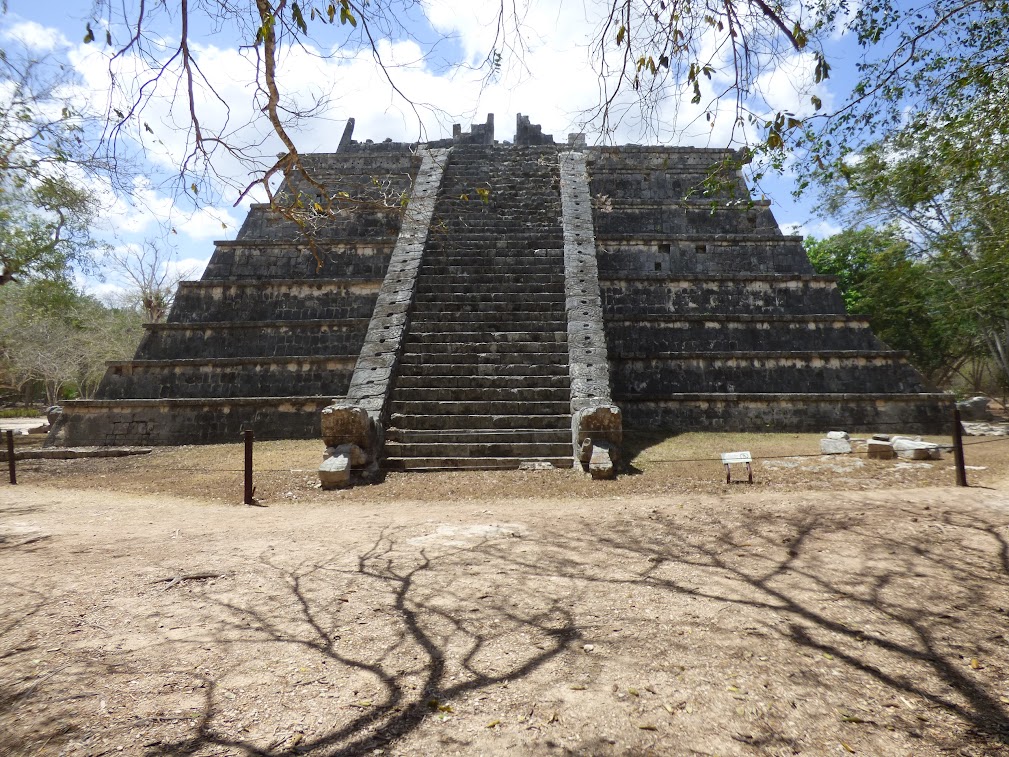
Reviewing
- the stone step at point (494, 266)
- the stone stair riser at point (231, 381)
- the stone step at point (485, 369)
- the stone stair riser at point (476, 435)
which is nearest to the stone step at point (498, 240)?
the stone step at point (494, 266)

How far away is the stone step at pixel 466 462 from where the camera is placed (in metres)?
8.46

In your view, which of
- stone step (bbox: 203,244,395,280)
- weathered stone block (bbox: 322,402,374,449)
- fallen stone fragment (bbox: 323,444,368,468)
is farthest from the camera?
stone step (bbox: 203,244,395,280)

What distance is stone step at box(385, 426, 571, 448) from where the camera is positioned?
891 centimetres

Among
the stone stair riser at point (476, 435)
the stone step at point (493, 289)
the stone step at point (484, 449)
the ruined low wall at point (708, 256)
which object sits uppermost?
the ruined low wall at point (708, 256)

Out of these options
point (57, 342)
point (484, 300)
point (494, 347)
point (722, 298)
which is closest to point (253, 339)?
point (484, 300)

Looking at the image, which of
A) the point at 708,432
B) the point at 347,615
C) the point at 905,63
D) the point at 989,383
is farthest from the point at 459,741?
the point at 989,383

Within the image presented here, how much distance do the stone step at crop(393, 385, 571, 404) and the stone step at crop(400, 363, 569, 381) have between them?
0.36 meters

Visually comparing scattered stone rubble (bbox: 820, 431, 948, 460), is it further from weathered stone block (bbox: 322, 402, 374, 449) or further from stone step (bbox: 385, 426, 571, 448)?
weathered stone block (bbox: 322, 402, 374, 449)

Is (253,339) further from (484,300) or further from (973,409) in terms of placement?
(973,409)

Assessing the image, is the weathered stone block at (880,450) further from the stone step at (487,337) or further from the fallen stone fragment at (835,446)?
the stone step at (487,337)

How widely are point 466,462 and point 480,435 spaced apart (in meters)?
0.57

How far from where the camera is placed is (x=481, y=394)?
32.3 feet

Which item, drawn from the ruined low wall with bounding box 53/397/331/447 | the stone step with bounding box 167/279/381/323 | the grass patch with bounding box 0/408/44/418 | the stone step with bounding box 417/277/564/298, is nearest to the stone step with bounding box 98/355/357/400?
the ruined low wall with bounding box 53/397/331/447

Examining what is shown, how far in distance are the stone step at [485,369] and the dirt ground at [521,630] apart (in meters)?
4.16
